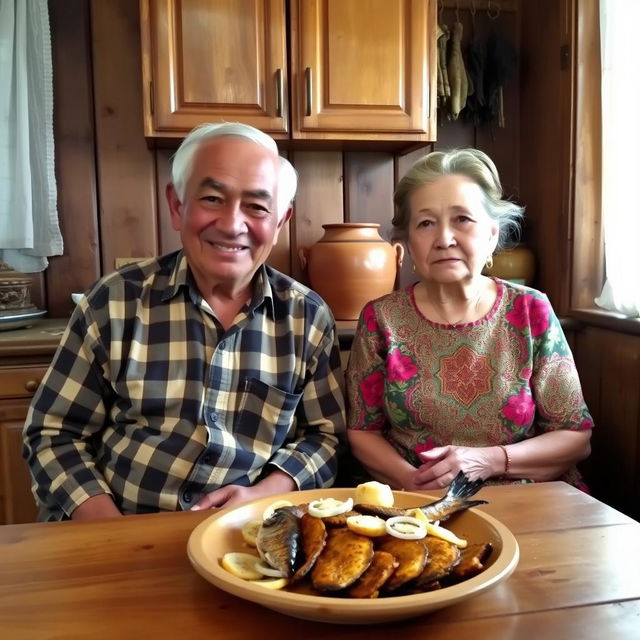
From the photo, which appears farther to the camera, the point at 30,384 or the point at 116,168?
the point at 116,168

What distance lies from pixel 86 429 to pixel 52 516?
186 mm

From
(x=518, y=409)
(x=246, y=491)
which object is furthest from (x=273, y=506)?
(x=518, y=409)

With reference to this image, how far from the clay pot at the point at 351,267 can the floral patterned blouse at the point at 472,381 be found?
0.66 m

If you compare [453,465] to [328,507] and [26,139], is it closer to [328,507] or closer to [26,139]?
[328,507]

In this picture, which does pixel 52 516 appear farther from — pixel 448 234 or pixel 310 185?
pixel 310 185

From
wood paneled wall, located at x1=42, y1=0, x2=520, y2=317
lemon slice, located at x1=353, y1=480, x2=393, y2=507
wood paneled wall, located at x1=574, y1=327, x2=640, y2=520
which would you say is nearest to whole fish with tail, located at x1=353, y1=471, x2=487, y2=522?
lemon slice, located at x1=353, y1=480, x2=393, y2=507

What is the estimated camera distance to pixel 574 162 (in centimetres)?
217

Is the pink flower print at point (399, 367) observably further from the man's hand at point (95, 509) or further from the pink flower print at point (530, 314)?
the man's hand at point (95, 509)

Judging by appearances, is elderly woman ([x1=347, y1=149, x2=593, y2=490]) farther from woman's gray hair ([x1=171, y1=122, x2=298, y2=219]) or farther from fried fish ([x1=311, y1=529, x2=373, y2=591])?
fried fish ([x1=311, y1=529, x2=373, y2=591])

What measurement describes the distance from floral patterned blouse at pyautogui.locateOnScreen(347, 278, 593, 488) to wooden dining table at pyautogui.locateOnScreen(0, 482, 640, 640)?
A: 526 mm

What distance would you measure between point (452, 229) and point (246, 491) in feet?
2.43

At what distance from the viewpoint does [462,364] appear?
1.52 m

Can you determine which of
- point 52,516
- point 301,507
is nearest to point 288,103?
point 52,516

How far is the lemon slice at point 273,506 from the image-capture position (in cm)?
87
